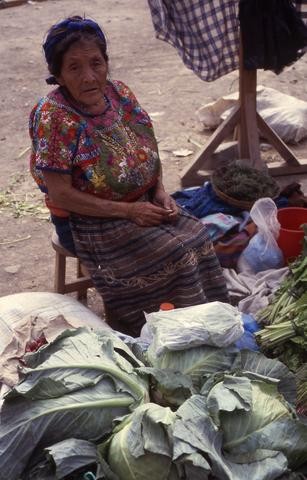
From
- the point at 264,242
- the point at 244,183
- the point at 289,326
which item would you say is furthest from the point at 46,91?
the point at 289,326


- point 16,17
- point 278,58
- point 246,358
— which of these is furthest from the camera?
point 16,17

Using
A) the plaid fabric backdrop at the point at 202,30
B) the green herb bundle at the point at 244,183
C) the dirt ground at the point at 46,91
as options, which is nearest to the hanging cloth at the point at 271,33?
the plaid fabric backdrop at the point at 202,30

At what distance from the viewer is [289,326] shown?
2.70 metres

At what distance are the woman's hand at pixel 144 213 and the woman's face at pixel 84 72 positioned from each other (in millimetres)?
557

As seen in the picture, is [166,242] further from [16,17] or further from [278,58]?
[16,17]

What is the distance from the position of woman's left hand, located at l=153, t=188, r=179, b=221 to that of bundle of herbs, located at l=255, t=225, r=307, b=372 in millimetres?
766

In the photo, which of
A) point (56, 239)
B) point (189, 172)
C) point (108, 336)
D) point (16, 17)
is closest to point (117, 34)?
point (16, 17)

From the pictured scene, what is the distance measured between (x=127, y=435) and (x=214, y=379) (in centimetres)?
34

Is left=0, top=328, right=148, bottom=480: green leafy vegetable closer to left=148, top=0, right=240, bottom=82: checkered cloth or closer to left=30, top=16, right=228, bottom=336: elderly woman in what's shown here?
left=30, top=16, right=228, bottom=336: elderly woman

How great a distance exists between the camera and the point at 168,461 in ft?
5.78

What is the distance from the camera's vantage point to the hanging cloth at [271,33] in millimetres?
4465

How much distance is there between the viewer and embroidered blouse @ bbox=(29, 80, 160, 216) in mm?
3150

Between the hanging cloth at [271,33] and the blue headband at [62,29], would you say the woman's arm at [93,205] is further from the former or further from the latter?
the hanging cloth at [271,33]

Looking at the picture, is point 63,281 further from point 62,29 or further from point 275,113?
point 275,113
